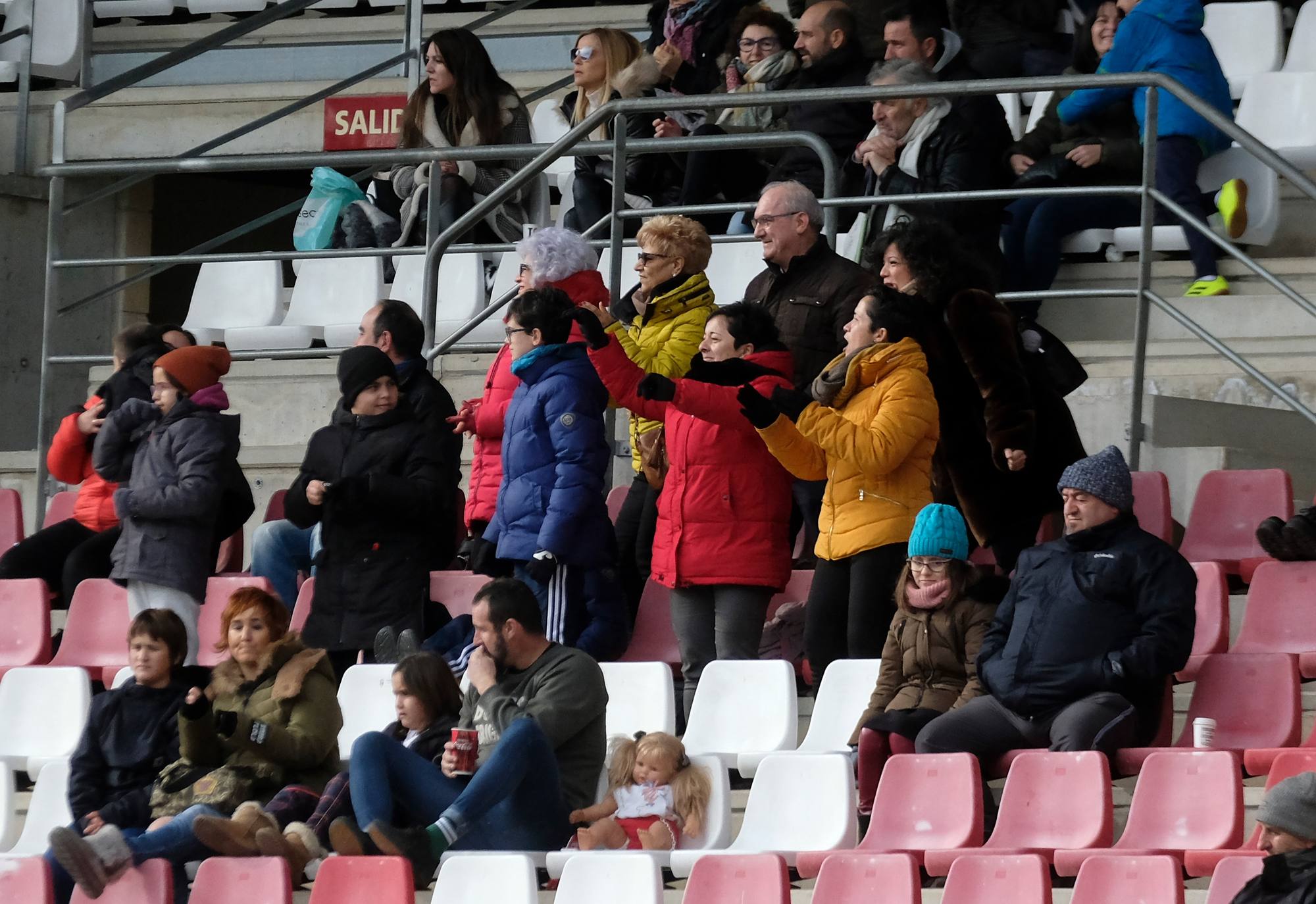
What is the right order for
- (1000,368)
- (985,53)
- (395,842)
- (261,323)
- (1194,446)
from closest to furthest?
(395,842) < (1000,368) < (1194,446) < (985,53) < (261,323)

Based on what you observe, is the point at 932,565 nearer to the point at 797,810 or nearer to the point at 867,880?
the point at 797,810

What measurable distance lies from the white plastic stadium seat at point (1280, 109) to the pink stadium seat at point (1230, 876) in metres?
4.78

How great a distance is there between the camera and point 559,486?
7.17m

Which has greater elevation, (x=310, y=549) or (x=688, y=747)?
(x=310, y=549)

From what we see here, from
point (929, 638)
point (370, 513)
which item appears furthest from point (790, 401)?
point (370, 513)

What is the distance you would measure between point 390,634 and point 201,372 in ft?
4.25

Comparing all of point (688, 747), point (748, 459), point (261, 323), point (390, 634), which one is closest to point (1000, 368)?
point (748, 459)

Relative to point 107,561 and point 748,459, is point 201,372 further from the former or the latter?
point 748,459

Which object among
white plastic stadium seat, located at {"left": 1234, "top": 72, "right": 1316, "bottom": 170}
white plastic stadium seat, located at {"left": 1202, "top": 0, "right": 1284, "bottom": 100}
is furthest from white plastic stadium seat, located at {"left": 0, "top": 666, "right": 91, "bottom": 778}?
white plastic stadium seat, located at {"left": 1202, "top": 0, "right": 1284, "bottom": 100}

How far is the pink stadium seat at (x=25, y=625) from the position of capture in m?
8.39

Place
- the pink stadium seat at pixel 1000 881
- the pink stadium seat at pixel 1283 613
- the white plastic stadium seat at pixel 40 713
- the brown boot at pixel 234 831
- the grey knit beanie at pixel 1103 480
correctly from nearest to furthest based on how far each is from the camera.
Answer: the pink stadium seat at pixel 1000 881 < the brown boot at pixel 234 831 < the grey knit beanie at pixel 1103 480 < the pink stadium seat at pixel 1283 613 < the white plastic stadium seat at pixel 40 713

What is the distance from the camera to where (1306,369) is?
820 centimetres

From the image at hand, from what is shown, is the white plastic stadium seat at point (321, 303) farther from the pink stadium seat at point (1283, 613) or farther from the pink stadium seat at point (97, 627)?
the pink stadium seat at point (1283, 613)

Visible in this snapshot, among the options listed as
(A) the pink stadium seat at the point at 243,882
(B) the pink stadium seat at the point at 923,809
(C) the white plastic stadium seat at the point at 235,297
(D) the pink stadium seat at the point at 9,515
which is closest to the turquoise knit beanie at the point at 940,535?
(B) the pink stadium seat at the point at 923,809
